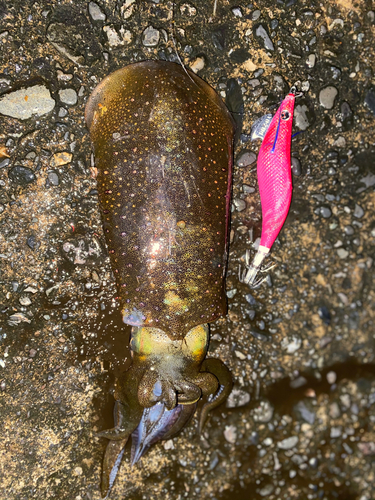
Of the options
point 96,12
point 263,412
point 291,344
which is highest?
point 96,12

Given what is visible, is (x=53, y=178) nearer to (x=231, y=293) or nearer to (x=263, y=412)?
(x=231, y=293)

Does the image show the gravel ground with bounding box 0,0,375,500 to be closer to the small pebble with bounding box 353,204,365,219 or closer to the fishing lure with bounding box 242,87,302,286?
the small pebble with bounding box 353,204,365,219

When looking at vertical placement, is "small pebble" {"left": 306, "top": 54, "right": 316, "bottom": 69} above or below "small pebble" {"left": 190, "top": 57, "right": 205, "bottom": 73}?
below

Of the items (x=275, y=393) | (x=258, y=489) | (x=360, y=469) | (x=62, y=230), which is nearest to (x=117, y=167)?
(x=62, y=230)

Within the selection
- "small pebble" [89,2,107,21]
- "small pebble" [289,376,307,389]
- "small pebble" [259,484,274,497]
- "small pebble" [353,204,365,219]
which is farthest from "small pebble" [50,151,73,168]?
"small pebble" [259,484,274,497]

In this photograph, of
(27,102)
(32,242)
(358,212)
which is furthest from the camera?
(358,212)

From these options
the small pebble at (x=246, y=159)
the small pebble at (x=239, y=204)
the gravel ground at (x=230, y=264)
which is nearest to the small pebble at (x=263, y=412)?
the gravel ground at (x=230, y=264)

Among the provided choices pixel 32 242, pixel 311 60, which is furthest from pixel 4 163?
pixel 311 60

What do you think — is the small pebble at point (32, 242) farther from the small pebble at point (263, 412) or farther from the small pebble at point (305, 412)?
the small pebble at point (305, 412)
